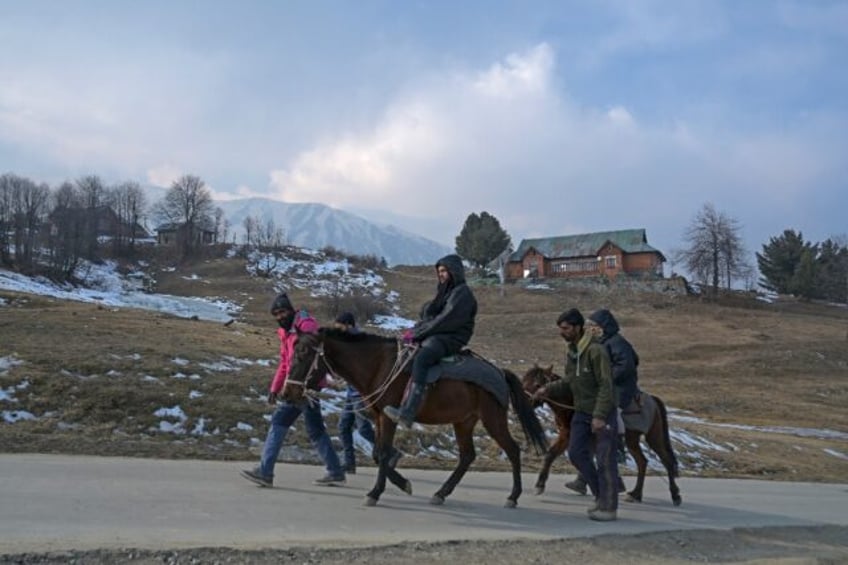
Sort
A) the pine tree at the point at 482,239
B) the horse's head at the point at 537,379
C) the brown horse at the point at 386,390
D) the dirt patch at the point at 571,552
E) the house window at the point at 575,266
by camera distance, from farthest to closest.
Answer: the pine tree at the point at 482,239 → the house window at the point at 575,266 → the horse's head at the point at 537,379 → the brown horse at the point at 386,390 → the dirt patch at the point at 571,552

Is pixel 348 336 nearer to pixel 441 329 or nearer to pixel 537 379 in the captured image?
pixel 441 329

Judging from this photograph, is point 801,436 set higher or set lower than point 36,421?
lower

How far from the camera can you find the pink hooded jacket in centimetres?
883

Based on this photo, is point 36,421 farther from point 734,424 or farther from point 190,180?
point 190,180

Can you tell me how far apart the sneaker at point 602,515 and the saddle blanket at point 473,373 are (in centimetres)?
170

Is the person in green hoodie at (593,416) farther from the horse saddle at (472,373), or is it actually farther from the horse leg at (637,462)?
the horse leg at (637,462)

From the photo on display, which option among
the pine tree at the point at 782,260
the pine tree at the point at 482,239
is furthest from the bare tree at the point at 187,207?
the pine tree at the point at 782,260

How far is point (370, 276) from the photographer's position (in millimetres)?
85375

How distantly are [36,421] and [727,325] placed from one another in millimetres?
55848

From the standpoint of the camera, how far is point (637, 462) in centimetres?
1059

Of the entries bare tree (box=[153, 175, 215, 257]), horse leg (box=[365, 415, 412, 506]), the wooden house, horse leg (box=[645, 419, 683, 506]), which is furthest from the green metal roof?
horse leg (box=[365, 415, 412, 506])

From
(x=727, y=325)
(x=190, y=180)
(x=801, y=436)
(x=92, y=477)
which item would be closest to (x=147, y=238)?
(x=190, y=180)

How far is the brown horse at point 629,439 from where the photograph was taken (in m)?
10.2

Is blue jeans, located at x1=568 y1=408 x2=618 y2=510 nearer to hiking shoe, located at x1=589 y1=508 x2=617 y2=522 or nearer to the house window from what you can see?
hiking shoe, located at x1=589 y1=508 x2=617 y2=522
